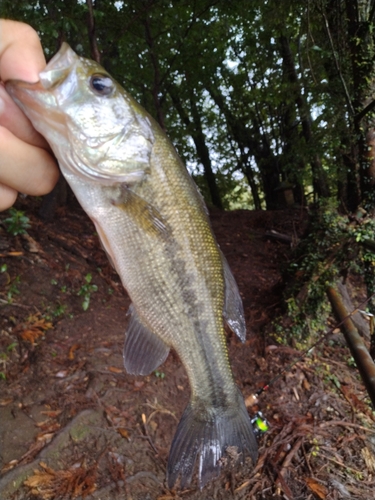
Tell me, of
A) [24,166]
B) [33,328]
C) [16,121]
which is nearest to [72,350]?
[33,328]

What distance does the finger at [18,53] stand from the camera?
152 centimetres

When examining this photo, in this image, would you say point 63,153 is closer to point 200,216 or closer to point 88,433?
point 200,216

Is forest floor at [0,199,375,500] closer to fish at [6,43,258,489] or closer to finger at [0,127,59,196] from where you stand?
fish at [6,43,258,489]

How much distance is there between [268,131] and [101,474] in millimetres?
14153

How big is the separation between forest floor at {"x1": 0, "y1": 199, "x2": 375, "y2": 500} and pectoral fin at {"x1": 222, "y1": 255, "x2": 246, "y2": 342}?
174 centimetres

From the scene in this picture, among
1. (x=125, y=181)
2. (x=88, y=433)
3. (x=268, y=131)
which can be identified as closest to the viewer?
(x=125, y=181)

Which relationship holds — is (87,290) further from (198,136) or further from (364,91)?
(198,136)

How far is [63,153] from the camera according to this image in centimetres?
174

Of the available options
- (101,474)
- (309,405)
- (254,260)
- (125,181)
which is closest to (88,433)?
(101,474)

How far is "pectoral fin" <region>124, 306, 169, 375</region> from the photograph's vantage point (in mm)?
2076

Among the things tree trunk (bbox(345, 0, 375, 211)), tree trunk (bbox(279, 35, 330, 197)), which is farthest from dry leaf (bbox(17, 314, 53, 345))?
tree trunk (bbox(279, 35, 330, 197))

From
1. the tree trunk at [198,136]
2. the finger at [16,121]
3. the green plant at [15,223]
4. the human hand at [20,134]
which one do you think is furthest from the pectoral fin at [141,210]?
the tree trunk at [198,136]

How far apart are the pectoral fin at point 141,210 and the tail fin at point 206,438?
121 cm

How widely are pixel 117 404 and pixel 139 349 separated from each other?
2.10m
